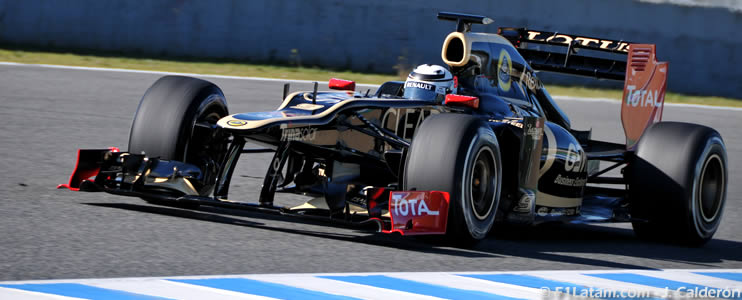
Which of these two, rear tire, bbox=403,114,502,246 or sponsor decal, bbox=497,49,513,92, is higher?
sponsor decal, bbox=497,49,513,92

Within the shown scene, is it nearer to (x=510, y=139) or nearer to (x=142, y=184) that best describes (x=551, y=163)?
(x=510, y=139)

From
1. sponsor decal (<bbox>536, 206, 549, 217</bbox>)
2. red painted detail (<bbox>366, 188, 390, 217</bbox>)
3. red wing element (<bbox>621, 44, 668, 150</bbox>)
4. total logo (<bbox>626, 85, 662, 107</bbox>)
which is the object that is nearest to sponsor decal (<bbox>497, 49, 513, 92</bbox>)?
sponsor decal (<bbox>536, 206, 549, 217</bbox>)

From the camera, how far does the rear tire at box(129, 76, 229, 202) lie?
693 cm

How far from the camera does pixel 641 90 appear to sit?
8.73 meters

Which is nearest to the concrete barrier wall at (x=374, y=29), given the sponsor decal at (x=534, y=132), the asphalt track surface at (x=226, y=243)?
the asphalt track surface at (x=226, y=243)

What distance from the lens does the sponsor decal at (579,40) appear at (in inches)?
348

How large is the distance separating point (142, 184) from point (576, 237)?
3.08 m

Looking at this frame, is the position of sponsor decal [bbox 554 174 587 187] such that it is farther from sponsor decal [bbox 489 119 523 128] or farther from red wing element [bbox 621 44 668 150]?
red wing element [bbox 621 44 668 150]

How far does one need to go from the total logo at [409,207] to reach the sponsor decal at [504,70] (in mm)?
1997

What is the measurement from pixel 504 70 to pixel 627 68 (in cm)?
120

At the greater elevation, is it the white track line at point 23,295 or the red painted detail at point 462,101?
the red painted detail at point 462,101

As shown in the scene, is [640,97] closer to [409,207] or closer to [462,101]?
[462,101]

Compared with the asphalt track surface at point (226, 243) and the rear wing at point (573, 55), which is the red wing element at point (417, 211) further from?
the rear wing at point (573, 55)

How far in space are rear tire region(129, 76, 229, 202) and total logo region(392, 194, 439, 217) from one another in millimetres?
1555
